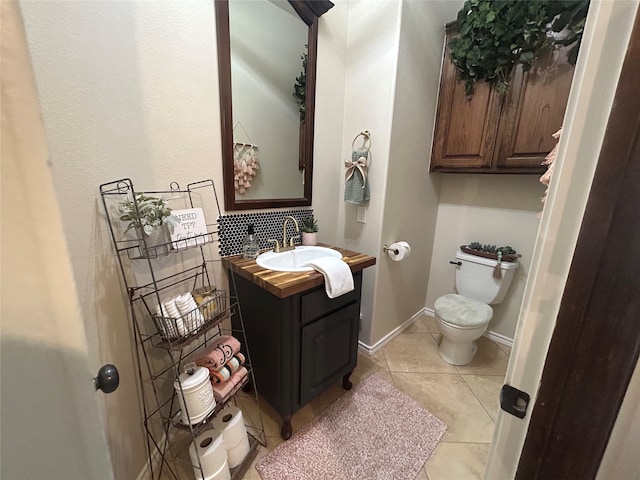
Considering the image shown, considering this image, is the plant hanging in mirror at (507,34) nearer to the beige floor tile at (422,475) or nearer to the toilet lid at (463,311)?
the toilet lid at (463,311)

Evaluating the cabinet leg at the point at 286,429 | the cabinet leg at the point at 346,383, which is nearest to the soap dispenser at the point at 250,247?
the cabinet leg at the point at 286,429

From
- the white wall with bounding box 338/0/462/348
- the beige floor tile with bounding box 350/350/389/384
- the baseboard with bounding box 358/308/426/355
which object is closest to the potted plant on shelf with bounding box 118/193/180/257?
the white wall with bounding box 338/0/462/348

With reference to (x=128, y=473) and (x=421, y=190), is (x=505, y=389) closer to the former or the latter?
(x=128, y=473)

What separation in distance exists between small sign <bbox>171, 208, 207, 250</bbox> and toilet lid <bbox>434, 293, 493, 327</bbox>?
159cm

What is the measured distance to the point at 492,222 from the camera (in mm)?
2061

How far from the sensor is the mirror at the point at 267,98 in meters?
1.28

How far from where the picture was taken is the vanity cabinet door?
1.26m

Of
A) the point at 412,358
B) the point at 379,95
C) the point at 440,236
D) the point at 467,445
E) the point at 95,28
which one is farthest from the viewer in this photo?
the point at 440,236

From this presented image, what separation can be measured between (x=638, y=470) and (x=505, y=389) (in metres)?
0.15

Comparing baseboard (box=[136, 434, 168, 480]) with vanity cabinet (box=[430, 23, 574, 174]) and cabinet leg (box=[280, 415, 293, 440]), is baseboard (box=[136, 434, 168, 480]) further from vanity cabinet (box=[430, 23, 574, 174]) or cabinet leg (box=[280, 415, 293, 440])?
vanity cabinet (box=[430, 23, 574, 174])

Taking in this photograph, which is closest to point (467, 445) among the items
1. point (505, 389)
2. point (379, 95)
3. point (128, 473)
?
point (505, 389)

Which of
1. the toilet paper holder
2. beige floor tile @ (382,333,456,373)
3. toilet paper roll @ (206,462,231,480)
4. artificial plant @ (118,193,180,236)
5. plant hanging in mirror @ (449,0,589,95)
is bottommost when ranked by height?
beige floor tile @ (382,333,456,373)

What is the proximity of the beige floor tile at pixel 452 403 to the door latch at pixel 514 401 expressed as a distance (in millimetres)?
1191

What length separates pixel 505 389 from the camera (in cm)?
45
